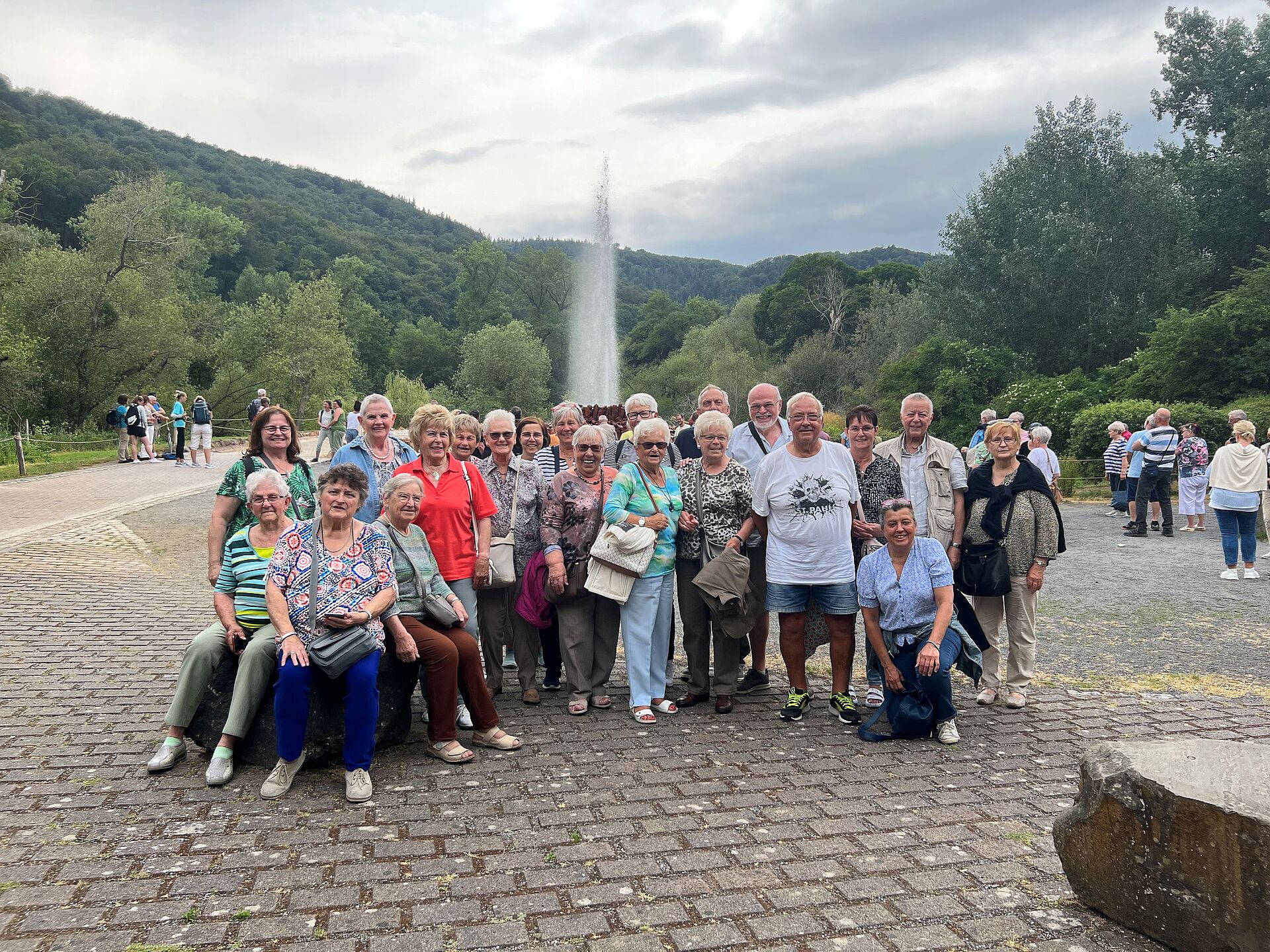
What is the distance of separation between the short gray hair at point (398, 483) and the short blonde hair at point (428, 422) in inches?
19.6

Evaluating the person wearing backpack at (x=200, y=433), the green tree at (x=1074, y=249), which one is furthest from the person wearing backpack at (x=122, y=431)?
the green tree at (x=1074, y=249)

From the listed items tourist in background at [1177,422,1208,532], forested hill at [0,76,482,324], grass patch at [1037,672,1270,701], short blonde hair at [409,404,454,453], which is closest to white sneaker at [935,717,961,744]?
grass patch at [1037,672,1270,701]

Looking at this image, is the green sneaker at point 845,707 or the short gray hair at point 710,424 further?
the short gray hair at point 710,424

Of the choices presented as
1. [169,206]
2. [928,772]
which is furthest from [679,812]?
[169,206]

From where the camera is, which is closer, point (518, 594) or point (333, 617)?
point (333, 617)

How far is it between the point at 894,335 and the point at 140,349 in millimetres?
40259

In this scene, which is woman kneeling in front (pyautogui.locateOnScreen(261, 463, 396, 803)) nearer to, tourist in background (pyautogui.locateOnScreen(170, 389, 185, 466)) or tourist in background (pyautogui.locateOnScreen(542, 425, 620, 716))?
tourist in background (pyautogui.locateOnScreen(542, 425, 620, 716))

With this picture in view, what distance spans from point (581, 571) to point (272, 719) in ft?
7.10

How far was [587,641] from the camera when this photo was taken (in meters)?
6.17

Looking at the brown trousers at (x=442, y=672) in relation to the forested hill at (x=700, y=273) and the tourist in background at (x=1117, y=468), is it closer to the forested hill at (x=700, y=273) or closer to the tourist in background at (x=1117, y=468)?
the tourist in background at (x=1117, y=468)

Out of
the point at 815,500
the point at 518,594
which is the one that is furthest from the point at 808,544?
the point at 518,594

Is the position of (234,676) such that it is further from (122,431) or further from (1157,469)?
(122,431)

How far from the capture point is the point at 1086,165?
3894 centimetres

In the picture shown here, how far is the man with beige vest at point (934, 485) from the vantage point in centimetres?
624
